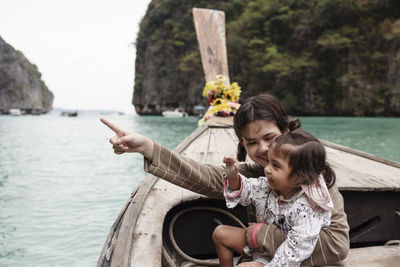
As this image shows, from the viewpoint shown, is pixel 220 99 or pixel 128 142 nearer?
pixel 128 142

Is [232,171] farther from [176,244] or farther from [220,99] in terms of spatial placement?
[220,99]

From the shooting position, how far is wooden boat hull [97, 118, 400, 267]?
34.5 inches

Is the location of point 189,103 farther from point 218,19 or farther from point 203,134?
point 203,134

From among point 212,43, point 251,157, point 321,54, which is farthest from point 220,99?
point 321,54

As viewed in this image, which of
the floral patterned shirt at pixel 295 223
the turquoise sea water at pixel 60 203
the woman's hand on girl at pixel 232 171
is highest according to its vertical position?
the woman's hand on girl at pixel 232 171

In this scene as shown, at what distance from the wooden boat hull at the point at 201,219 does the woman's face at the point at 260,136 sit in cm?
26

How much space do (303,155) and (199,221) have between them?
644 millimetres

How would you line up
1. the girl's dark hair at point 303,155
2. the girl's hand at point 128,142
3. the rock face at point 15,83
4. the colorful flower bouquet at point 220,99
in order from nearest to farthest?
the girl's dark hair at point 303,155 < the girl's hand at point 128,142 < the colorful flower bouquet at point 220,99 < the rock face at point 15,83

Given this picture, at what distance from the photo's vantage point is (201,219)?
4.11 ft

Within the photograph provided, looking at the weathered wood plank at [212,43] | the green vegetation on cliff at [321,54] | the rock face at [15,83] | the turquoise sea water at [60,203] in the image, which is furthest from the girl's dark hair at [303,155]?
the rock face at [15,83]

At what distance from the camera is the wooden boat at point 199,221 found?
83cm

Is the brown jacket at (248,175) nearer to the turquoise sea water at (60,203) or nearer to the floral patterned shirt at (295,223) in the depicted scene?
the floral patterned shirt at (295,223)

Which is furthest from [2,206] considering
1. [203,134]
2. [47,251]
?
[203,134]

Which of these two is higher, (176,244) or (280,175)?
(280,175)
